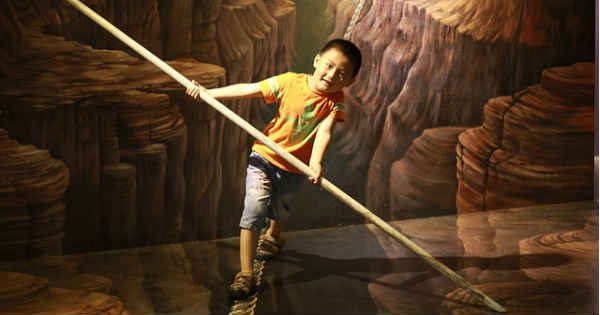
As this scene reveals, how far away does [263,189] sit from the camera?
213 cm

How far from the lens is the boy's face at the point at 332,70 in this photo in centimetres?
205

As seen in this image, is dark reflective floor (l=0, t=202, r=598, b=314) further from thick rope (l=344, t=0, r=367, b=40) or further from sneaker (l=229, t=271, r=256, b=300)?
thick rope (l=344, t=0, r=367, b=40)

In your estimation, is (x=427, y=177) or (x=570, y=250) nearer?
(x=570, y=250)

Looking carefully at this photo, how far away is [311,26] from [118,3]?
0.89 meters

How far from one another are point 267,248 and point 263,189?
1.51 feet

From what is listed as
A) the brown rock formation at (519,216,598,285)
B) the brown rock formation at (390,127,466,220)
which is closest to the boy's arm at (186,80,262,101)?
A: the brown rock formation at (390,127,466,220)

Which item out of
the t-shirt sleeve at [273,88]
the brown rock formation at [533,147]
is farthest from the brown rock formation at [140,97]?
the brown rock formation at [533,147]

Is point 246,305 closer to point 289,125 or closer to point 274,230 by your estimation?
point 274,230

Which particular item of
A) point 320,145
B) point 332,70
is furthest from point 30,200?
point 332,70

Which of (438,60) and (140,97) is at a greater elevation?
(438,60)

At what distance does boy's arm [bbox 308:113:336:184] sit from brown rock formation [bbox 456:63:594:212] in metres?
1.21

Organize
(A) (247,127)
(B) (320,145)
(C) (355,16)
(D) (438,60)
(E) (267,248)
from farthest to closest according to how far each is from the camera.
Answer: (D) (438,60)
(C) (355,16)
(E) (267,248)
(B) (320,145)
(A) (247,127)

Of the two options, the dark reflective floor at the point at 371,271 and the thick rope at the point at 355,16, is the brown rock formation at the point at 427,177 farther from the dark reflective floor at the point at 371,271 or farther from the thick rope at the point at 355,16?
the thick rope at the point at 355,16

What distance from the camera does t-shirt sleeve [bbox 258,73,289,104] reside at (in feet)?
7.00
